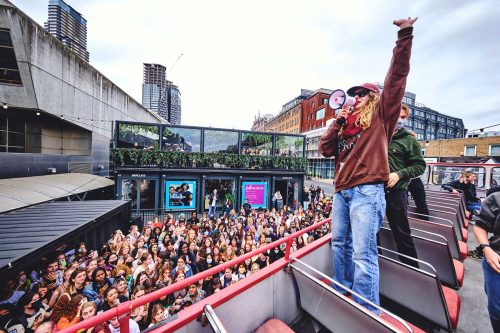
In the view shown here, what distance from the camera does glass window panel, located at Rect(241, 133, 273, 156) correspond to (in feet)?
→ 65.5

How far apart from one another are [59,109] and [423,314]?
62.4 ft

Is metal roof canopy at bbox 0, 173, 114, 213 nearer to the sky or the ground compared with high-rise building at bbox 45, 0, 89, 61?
nearer to the ground

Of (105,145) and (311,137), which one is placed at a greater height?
(311,137)

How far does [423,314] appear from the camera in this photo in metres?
2.26

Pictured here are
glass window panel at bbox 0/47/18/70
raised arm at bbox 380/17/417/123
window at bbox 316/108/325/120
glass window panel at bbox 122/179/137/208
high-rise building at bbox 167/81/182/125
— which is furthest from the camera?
high-rise building at bbox 167/81/182/125

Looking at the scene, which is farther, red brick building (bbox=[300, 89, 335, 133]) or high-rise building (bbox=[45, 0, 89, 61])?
high-rise building (bbox=[45, 0, 89, 61])

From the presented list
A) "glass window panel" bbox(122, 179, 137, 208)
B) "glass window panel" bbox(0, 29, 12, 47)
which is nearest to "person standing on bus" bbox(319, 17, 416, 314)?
"glass window panel" bbox(0, 29, 12, 47)

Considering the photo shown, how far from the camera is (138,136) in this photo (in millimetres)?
17203

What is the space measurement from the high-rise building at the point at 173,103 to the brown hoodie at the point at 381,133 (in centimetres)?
11949

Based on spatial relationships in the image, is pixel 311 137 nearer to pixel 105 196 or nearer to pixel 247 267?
pixel 105 196

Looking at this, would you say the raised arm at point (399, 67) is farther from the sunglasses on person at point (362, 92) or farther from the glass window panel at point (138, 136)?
the glass window panel at point (138, 136)

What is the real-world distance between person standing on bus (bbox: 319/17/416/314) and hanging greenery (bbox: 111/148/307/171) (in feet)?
51.9

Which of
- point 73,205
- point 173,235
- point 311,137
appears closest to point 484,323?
point 173,235

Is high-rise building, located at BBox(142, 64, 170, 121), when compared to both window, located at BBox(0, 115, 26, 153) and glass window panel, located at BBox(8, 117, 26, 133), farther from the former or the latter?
window, located at BBox(0, 115, 26, 153)
